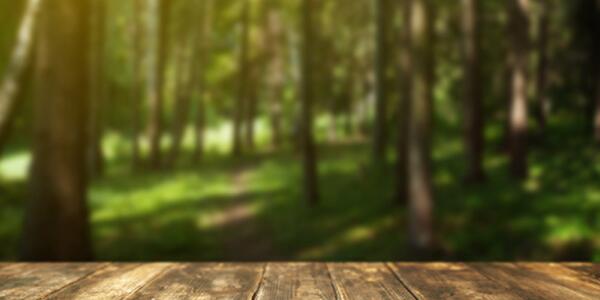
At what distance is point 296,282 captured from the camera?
3.00 metres

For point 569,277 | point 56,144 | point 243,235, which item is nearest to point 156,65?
point 243,235

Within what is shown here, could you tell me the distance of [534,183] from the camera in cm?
1555

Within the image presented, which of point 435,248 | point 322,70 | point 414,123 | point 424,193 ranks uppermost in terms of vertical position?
point 322,70

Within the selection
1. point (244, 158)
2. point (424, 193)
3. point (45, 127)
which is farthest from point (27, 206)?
point (244, 158)

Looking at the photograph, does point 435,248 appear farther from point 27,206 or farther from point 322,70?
point 322,70

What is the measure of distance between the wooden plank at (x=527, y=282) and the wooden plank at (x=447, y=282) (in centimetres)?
6

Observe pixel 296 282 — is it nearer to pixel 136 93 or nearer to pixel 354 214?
pixel 354 214

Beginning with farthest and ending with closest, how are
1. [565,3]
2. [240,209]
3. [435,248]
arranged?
[565,3] < [240,209] < [435,248]

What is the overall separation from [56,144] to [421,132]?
237 inches

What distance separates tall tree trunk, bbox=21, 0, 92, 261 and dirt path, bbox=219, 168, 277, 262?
4005mm

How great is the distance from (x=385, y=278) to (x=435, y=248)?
7.98 meters

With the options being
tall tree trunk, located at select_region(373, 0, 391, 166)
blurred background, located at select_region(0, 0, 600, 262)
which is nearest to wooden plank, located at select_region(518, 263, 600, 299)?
blurred background, located at select_region(0, 0, 600, 262)

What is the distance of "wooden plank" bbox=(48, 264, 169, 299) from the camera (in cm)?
277

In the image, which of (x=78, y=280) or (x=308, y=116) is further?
(x=308, y=116)
